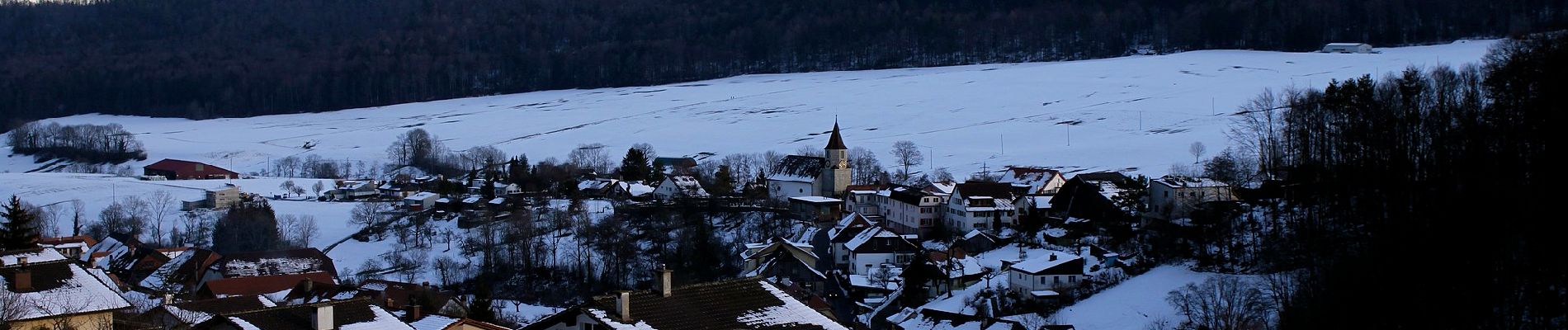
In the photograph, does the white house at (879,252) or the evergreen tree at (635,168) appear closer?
the white house at (879,252)

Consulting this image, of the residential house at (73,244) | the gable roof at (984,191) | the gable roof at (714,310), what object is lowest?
the residential house at (73,244)

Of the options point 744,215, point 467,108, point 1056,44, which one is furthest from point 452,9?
point 744,215

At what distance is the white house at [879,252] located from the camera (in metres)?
41.3

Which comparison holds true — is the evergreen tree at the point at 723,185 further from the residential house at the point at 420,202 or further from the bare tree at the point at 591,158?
the bare tree at the point at 591,158

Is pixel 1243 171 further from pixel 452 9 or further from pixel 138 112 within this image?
pixel 452 9

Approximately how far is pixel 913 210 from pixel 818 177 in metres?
9.54

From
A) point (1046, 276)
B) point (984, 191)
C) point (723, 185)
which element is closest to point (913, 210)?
point (984, 191)

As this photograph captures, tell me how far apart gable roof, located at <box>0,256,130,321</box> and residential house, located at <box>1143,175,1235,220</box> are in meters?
27.9

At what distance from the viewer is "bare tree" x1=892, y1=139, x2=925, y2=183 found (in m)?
64.5

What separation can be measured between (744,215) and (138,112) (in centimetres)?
9386

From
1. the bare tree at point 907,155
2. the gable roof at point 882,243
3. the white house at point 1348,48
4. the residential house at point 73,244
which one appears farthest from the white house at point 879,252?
the white house at point 1348,48

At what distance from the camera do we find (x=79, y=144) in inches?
3735

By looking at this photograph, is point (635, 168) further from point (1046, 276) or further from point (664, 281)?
point (664, 281)

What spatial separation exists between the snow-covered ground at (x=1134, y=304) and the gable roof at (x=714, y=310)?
38.5 feet
